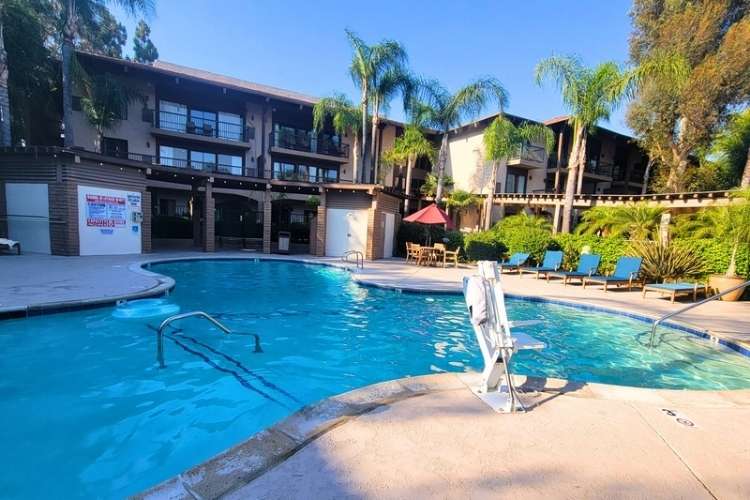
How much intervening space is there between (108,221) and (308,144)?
13498mm

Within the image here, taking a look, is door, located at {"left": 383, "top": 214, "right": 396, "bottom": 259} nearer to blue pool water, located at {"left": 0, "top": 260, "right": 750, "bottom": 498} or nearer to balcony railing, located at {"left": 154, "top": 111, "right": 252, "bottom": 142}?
blue pool water, located at {"left": 0, "top": 260, "right": 750, "bottom": 498}

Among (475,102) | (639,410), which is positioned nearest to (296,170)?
(475,102)

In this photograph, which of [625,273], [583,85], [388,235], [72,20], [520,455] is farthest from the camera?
[388,235]

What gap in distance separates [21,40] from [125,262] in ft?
40.6

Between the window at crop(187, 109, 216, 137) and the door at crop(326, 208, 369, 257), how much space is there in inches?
416

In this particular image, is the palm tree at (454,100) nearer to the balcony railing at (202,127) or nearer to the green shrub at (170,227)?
the balcony railing at (202,127)

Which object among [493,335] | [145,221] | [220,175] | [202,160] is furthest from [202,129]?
[493,335]

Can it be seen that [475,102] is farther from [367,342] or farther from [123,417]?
[123,417]

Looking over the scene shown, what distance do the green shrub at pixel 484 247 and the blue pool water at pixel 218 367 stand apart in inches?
296

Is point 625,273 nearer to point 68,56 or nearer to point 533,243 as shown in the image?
point 533,243

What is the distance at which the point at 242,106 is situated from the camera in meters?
22.1

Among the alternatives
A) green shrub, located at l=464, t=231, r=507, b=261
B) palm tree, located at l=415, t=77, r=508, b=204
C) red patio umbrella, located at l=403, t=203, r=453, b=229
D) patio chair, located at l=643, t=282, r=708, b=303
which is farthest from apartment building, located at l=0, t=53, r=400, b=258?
patio chair, located at l=643, t=282, r=708, b=303

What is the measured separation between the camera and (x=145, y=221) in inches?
571

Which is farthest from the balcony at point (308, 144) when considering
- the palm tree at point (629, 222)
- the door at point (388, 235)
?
the palm tree at point (629, 222)
